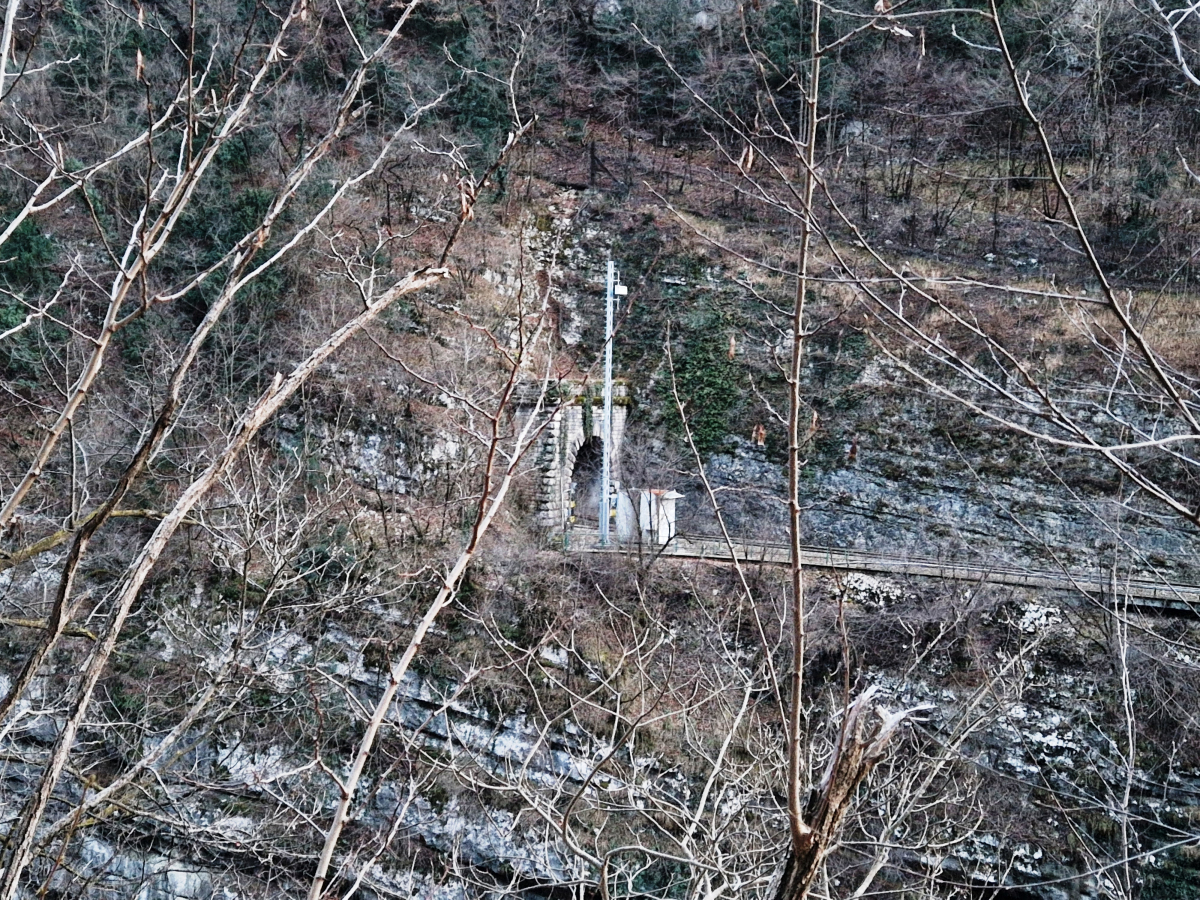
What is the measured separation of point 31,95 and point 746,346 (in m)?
13.0

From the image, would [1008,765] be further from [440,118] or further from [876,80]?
[440,118]

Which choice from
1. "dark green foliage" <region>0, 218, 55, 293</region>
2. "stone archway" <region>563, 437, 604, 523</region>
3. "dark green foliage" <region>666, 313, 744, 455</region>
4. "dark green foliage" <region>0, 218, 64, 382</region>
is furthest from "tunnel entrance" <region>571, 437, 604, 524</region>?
"dark green foliage" <region>0, 218, 55, 293</region>

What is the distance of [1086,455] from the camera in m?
13.0

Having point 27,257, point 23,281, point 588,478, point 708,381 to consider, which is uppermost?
point 27,257

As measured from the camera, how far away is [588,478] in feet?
50.6

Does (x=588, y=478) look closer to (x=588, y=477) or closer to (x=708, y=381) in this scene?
(x=588, y=477)

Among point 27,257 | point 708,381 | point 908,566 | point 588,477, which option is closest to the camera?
point 908,566

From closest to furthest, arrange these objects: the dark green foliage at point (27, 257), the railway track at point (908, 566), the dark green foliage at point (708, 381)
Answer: the railway track at point (908, 566), the dark green foliage at point (27, 257), the dark green foliage at point (708, 381)

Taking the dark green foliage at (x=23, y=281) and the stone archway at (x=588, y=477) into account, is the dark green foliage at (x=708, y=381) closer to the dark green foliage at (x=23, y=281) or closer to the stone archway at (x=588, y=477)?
the stone archway at (x=588, y=477)

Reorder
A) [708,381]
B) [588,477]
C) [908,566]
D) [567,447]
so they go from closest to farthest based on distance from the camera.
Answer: [908,566], [567,447], [588,477], [708,381]

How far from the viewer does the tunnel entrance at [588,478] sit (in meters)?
14.9

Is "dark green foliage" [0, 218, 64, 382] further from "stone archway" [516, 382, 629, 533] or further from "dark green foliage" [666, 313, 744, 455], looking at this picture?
"dark green foliage" [666, 313, 744, 455]

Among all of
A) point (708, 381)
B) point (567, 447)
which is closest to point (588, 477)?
point (567, 447)

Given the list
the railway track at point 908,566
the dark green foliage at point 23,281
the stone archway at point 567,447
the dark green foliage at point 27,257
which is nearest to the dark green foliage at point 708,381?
the stone archway at point 567,447
